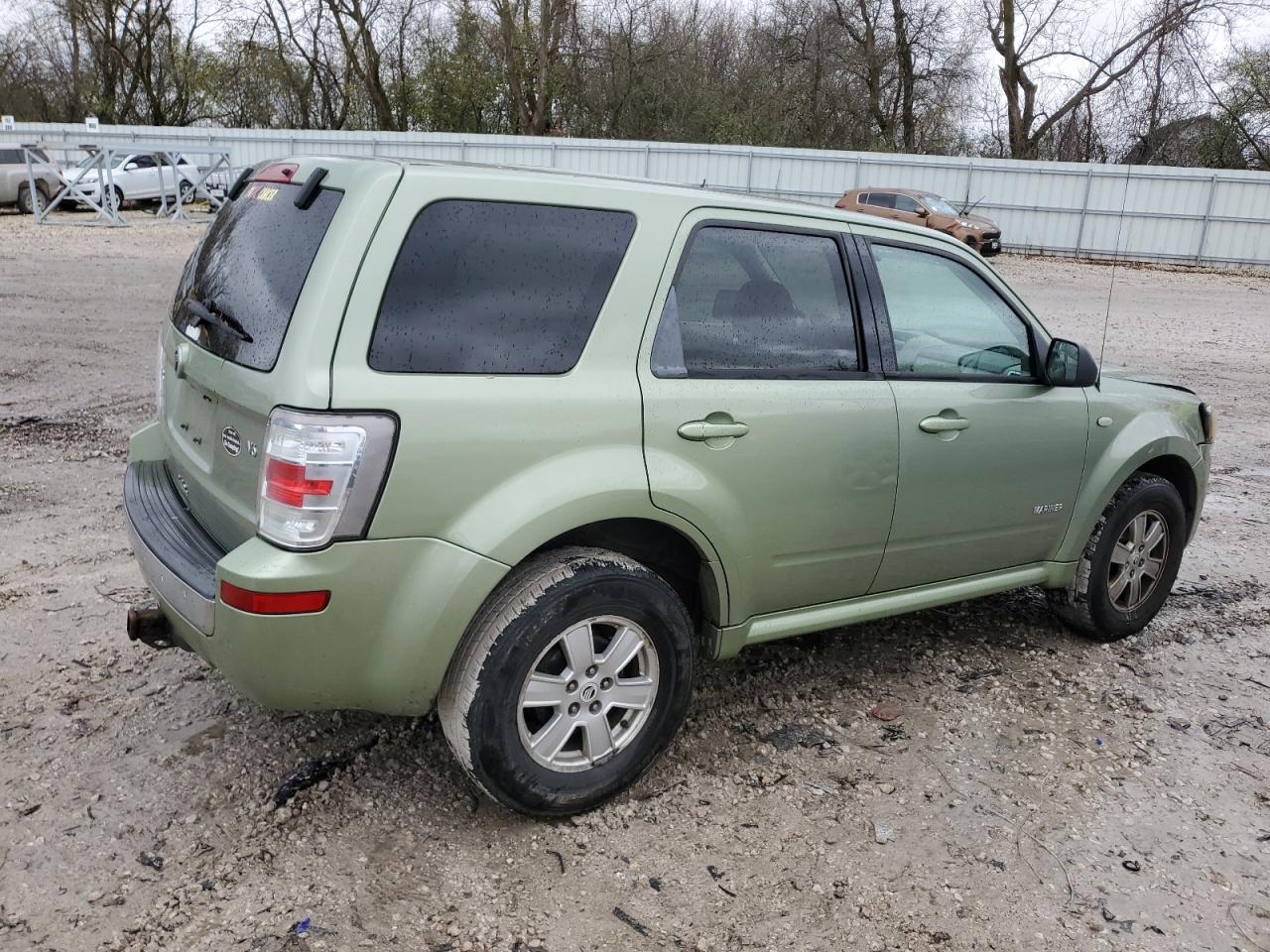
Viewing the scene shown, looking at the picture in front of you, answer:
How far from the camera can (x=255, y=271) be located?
288 centimetres

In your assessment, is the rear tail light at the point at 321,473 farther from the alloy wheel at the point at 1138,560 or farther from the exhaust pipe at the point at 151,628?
the alloy wheel at the point at 1138,560

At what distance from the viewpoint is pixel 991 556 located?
3.95 m

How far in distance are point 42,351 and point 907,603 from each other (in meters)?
8.51

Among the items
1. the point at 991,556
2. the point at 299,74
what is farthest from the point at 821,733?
the point at 299,74

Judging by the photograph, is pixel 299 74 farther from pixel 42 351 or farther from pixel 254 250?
pixel 254 250

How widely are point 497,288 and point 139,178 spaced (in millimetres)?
27067

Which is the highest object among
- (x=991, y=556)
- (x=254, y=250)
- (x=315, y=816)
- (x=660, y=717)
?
(x=254, y=250)

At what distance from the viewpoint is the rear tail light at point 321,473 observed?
2.47 m

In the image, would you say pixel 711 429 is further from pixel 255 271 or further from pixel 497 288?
pixel 255 271

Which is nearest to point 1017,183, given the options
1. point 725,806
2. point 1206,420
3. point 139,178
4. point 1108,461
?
point 139,178

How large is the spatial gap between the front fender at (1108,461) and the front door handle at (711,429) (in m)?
1.78

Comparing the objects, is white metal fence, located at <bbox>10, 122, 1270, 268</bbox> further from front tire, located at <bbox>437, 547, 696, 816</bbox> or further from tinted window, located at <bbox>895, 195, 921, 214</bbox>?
front tire, located at <bbox>437, 547, 696, 816</bbox>

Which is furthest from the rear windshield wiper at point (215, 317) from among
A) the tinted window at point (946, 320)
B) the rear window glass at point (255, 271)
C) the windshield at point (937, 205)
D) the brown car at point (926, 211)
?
the windshield at point (937, 205)

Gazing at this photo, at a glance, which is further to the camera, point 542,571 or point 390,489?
point 542,571
